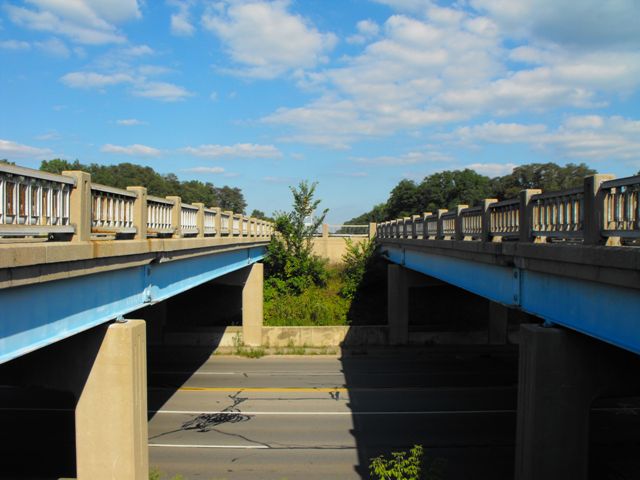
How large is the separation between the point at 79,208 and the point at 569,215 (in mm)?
7515

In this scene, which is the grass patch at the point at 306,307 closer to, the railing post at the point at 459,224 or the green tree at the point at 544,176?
the railing post at the point at 459,224

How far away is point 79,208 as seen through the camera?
7.82 m

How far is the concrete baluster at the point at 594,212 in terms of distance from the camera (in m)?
7.26

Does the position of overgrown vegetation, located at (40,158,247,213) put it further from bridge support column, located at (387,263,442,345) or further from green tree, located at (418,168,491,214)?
bridge support column, located at (387,263,442,345)

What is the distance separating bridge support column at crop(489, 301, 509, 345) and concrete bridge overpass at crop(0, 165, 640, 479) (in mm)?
15543

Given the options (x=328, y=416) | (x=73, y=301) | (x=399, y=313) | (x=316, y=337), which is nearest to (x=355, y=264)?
(x=399, y=313)

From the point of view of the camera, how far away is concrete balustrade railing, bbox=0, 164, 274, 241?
6.35 m

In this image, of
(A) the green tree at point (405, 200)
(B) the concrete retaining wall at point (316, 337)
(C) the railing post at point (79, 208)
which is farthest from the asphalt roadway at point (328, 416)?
(A) the green tree at point (405, 200)

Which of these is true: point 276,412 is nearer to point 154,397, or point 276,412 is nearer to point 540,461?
point 154,397

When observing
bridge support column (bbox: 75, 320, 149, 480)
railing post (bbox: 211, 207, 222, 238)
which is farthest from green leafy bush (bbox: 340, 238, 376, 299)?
bridge support column (bbox: 75, 320, 149, 480)

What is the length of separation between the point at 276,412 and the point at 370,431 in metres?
3.27

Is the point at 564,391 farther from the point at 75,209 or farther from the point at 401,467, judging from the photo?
the point at 75,209

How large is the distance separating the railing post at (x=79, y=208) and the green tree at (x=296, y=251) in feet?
77.4

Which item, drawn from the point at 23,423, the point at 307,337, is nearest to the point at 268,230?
the point at 307,337
